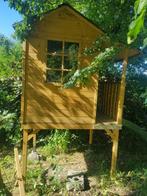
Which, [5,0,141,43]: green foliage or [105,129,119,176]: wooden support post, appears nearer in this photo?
[5,0,141,43]: green foliage

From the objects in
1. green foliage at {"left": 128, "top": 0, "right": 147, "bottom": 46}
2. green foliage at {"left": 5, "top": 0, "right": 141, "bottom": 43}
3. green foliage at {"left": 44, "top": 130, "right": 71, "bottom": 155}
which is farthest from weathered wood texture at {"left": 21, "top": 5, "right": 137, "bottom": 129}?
green foliage at {"left": 128, "top": 0, "right": 147, "bottom": 46}

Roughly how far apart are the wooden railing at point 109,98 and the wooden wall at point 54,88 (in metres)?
0.82

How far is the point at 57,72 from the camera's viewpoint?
7285mm

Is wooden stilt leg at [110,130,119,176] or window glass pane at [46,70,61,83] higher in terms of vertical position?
window glass pane at [46,70,61,83]

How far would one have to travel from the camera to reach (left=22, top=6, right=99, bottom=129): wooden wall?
703 cm

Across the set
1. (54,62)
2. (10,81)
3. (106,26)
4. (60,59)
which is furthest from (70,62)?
(10,81)

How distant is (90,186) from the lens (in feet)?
23.8

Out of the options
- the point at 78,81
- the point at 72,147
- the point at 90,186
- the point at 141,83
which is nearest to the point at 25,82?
the point at 78,81

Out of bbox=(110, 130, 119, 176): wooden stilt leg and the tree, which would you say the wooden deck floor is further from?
the tree

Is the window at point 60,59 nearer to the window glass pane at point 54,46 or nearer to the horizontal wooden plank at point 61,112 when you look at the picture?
the window glass pane at point 54,46

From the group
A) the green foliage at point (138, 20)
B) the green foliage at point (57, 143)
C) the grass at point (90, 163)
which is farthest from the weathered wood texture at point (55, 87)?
the green foliage at point (138, 20)

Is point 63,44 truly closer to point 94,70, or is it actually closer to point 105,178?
point 94,70

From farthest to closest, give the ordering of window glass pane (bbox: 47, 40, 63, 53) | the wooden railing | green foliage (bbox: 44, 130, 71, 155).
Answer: green foliage (bbox: 44, 130, 71, 155) < the wooden railing < window glass pane (bbox: 47, 40, 63, 53)

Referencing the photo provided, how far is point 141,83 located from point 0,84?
198 inches
